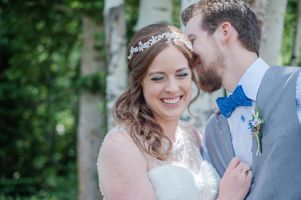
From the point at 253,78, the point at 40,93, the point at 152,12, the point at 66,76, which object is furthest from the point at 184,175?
the point at 40,93

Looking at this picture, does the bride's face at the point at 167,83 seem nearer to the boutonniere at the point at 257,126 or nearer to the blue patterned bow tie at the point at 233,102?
the blue patterned bow tie at the point at 233,102

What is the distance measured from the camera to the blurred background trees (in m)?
6.16

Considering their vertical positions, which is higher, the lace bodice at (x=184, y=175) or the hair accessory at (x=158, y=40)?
the hair accessory at (x=158, y=40)

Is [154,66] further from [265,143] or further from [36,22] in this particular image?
[36,22]

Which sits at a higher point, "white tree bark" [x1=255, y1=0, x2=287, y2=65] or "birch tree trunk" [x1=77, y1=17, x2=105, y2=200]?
"white tree bark" [x1=255, y1=0, x2=287, y2=65]

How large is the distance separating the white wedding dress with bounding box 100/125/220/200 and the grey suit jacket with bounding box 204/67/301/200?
0.90 ft

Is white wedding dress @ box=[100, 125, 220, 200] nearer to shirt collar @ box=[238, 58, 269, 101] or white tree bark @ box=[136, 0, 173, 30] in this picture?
shirt collar @ box=[238, 58, 269, 101]

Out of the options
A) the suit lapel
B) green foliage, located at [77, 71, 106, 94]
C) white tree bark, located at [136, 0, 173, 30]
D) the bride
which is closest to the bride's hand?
the bride

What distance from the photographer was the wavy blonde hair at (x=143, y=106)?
2.99m

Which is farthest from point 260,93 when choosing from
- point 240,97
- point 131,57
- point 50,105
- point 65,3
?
point 50,105

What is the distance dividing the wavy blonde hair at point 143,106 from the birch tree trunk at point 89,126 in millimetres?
5677

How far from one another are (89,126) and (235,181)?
612 cm

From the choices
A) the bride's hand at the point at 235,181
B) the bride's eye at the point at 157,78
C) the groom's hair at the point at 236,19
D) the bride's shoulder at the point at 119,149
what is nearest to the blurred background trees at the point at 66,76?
the groom's hair at the point at 236,19

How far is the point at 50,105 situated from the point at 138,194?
326 inches
